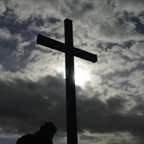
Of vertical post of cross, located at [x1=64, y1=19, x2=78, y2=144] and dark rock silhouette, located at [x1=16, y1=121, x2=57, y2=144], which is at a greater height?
vertical post of cross, located at [x1=64, y1=19, x2=78, y2=144]

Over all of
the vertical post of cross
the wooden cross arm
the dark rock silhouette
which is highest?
the wooden cross arm

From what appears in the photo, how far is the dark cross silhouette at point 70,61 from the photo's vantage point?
20.9ft

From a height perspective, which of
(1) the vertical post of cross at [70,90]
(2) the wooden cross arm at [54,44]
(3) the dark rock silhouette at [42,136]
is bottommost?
(3) the dark rock silhouette at [42,136]

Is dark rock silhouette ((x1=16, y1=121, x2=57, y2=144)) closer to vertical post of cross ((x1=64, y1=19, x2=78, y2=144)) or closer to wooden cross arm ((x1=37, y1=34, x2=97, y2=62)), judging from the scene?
vertical post of cross ((x1=64, y1=19, x2=78, y2=144))

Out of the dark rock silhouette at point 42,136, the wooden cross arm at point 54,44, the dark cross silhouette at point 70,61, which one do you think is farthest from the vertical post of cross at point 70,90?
the dark rock silhouette at point 42,136

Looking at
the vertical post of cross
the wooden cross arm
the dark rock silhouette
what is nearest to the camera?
the dark rock silhouette

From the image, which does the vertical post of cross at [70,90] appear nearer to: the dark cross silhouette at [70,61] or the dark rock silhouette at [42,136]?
the dark cross silhouette at [70,61]

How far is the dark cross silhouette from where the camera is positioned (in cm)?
636

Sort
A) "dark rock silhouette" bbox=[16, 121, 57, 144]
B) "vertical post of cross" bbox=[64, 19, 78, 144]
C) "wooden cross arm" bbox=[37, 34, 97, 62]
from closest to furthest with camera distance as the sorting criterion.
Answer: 1. "dark rock silhouette" bbox=[16, 121, 57, 144]
2. "vertical post of cross" bbox=[64, 19, 78, 144]
3. "wooden cross arm" bbox=[37, 34, 97, 62]

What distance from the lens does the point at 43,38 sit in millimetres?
7852

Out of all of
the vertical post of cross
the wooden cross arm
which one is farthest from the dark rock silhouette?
the wooden cross arm

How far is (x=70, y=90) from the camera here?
22.9 feet

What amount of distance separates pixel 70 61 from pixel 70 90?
1.50 meters

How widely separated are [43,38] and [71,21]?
1.94 meters
